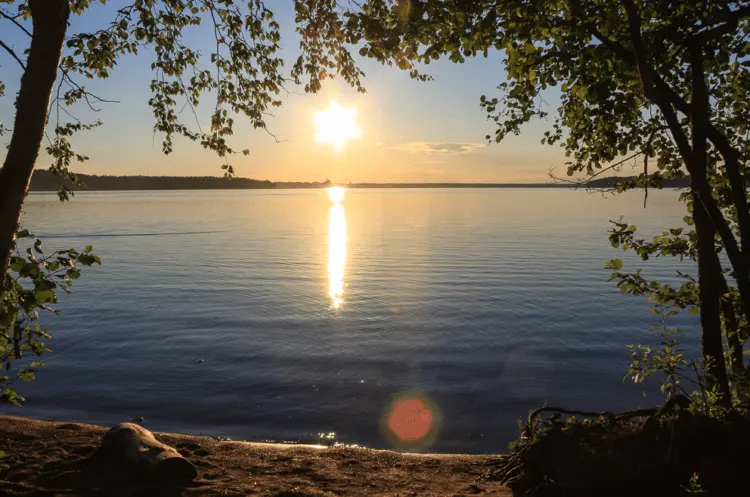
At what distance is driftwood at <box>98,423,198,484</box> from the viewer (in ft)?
24.6

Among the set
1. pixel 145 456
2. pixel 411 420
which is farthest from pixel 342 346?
pixel 145 456

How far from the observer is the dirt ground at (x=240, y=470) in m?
7.07

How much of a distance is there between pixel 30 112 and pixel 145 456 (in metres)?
5.21

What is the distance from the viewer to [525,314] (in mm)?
20641

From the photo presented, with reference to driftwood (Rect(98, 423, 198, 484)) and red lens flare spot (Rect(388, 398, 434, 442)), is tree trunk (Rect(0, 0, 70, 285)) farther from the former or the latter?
red lens flare spot (Rect(388, 398, 434, 442))

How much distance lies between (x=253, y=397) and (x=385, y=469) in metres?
5.22

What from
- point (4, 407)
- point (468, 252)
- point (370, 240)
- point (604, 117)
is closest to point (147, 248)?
point (370, 240)

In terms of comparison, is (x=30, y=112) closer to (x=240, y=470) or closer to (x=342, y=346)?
(x=240, y=470)

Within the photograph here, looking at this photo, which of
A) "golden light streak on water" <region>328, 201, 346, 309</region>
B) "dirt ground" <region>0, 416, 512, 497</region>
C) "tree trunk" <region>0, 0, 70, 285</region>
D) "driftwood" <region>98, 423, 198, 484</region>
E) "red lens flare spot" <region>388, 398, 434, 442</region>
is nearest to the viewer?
"tree trunk" <region>0, 0, 70, 285</region>

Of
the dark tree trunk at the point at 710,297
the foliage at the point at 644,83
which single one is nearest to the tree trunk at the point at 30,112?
the foliage at the point at 644,83

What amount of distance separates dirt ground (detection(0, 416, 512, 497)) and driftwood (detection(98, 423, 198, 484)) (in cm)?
19

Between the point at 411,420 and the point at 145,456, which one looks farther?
the point at 411,420

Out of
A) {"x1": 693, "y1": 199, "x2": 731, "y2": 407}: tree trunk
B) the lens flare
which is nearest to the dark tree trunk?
{"x1": 693, "y1": 199, "x2": 731, "y2": 407}: tree trunk

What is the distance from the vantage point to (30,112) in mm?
4867
